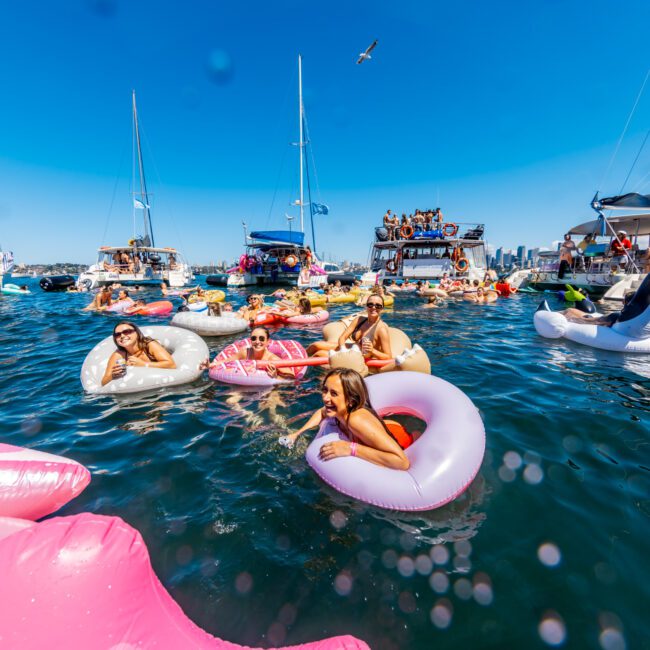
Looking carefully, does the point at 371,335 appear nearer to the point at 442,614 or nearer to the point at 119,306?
the point at 442,614

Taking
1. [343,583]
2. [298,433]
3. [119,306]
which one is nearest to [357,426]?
[298,433]

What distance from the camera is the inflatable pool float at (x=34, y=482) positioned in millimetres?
2238

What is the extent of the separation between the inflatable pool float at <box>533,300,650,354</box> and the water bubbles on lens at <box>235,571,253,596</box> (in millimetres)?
8347

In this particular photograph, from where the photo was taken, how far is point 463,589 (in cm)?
216

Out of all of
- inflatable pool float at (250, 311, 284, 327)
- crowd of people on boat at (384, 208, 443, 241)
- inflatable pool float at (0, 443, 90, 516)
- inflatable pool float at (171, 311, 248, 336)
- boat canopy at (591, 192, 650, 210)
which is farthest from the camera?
crowd of people on boat at (384, 208, 443, 241)

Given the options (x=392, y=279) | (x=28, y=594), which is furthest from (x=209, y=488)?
(x=392, y=279)

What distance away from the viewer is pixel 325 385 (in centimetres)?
297

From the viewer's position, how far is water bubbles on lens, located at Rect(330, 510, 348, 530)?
8.71ft

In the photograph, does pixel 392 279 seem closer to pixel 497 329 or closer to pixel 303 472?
pixel 497 329

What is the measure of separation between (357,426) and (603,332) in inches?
290

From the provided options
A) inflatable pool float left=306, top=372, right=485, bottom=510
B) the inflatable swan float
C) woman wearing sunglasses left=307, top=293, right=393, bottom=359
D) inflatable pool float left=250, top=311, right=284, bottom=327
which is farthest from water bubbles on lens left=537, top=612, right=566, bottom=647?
inflatable pool float left=250, top=311, right=284, bottom=327

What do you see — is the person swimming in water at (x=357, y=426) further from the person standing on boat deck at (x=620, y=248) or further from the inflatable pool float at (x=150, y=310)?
the person standing on boat deck at (x=620, y=248)

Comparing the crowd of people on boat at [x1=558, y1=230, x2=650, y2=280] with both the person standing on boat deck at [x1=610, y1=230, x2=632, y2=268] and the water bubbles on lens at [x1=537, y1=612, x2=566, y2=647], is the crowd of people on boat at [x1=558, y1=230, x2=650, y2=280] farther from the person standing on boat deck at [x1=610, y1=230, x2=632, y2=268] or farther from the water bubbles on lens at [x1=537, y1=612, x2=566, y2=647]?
the water bubbles on lens at [x1=537, y1=612, x2=566, y2=647]

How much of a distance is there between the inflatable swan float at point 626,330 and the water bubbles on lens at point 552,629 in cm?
712
